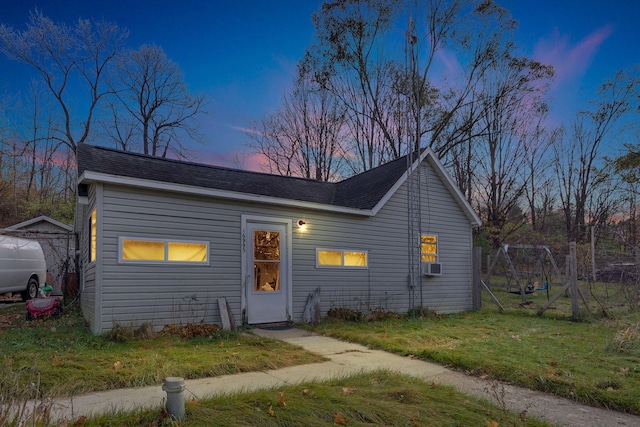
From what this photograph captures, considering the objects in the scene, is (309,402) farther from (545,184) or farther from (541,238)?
(545,184)

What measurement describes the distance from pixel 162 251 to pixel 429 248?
740 centimetres

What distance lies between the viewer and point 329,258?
32.2 ft

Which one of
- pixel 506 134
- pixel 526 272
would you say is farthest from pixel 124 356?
pixel 506 134

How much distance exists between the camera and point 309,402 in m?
3.60

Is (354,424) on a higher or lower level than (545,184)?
lower

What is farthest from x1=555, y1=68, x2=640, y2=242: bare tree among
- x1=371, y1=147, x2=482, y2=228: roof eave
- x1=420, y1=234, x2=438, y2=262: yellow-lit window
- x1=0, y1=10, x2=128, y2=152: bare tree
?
x1=0, y1=10, x2=128, y2=152: bare tree

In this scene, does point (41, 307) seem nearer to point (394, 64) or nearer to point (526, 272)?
point (526, 272)

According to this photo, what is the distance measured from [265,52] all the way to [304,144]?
7.37 meters

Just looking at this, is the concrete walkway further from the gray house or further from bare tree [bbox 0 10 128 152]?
bare tree [bbox 0 10 128 152]

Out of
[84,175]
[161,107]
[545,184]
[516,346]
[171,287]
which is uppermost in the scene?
[161,107]

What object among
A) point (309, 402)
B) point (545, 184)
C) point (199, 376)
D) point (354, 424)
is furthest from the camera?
point (545, 184)

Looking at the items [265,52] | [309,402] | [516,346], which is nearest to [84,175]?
[309,402]

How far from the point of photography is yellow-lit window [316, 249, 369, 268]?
9.68 m

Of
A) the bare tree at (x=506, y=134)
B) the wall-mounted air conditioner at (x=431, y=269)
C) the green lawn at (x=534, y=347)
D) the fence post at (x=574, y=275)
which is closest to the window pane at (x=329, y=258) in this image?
the green lawn at (x=534, y=347)
